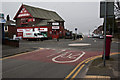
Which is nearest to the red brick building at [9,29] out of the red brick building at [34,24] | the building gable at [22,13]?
the red brick building at [34,24]

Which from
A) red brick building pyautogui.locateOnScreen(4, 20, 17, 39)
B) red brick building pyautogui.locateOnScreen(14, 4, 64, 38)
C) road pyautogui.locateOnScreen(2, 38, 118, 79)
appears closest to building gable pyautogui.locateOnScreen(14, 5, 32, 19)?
red brick building pyautogui.locateOnScreen(14, 4, 64, 38)

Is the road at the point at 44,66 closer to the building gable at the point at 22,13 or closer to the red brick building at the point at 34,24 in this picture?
the red brick building at the point at 34,24

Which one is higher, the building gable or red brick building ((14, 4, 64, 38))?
the building gable

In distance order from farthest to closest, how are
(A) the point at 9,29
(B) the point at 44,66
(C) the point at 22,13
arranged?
(C) the point at 22,13 → (A) the point at 9,29 → (B) the point at 44,66

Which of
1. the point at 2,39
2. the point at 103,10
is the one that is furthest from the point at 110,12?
the point at 2,39

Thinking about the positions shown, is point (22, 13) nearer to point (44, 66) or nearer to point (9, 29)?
point (9, 29)

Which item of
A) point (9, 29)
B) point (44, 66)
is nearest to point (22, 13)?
point (9, 29)

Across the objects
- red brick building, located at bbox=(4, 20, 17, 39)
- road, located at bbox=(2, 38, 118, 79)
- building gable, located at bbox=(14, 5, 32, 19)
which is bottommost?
Answer: road, located at bbox=(2, 38, 118, 79)

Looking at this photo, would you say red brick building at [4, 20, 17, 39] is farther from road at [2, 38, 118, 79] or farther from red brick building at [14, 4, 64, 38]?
road at [2, 38, 118, 79]

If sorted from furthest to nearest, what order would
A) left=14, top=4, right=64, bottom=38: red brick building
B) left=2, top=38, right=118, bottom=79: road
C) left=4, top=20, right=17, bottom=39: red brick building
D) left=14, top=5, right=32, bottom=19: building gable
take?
1. left=14, top=5, right=32, bottom=19: building gable
2. left=4, top=20, right=17, bottom=39: red brick building
3. left=14, top=4, right=64, bottom=38: red brick building
4. left=2, top=38, right=118, bottom=79: road

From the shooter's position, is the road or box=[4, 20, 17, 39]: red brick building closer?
the road

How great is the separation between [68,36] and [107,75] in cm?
4487

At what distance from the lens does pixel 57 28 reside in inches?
1818

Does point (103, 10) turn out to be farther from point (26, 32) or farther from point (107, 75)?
point (26, 32)
